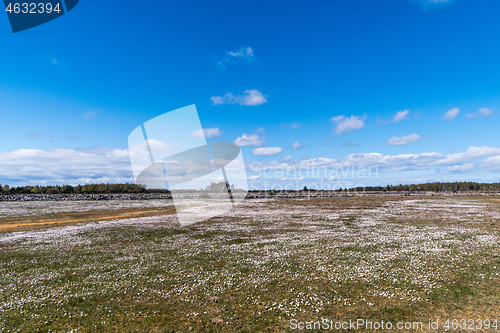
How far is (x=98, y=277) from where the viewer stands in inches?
667

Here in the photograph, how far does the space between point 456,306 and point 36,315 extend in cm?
2098

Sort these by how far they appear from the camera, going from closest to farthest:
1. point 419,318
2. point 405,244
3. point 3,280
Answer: point 419,318
point 3,280
point 405,244

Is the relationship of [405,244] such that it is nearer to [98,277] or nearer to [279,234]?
[279,234]

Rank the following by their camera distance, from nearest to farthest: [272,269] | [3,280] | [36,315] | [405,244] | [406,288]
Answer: [36,315], [406,288], [3,280], [272,269], [405,244]

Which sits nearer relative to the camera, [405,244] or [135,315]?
[135,315]

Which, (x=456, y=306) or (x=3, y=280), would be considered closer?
(x=456, y=306)

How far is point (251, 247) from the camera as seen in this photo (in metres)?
24.8

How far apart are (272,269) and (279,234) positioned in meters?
14.0

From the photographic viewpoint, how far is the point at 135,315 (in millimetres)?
11859

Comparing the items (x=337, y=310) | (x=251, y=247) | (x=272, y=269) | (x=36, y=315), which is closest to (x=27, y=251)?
(x=36, y=315)

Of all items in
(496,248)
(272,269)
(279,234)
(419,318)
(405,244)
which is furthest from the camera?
(279,234)

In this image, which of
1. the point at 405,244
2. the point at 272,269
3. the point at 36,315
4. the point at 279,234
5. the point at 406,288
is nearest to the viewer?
the point at 36,315

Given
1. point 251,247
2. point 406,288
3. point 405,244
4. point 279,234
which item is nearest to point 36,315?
point 251,247

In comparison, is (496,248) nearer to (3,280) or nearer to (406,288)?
(406,288)
